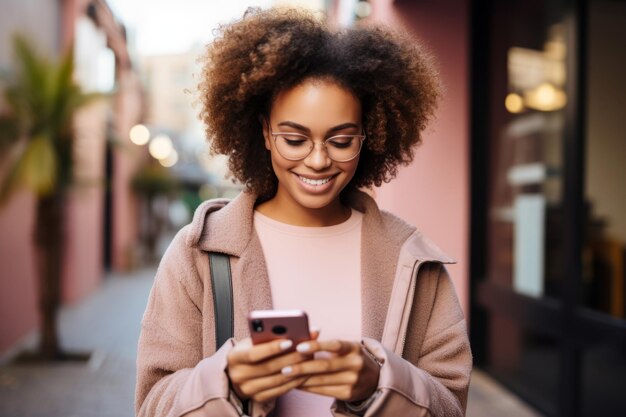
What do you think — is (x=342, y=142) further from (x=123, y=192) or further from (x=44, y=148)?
(x=123, y=192)

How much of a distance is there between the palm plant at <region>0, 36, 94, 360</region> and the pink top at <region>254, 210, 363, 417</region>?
5.61m

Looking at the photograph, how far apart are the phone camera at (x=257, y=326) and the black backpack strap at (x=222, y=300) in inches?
13.0

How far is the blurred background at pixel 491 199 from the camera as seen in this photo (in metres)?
4.83

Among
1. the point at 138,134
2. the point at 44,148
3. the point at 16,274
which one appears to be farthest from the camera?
the point at 138,134

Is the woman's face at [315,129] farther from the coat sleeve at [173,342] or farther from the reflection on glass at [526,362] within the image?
the reflection on glass at [526,362]

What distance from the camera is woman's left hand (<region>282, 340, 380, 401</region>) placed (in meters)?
1.38

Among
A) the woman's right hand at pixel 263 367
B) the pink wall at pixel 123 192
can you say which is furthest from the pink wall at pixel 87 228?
the woman's right hand at pixel 263 367

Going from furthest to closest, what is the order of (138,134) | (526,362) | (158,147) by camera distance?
(158,147)
(138,134)
(526,362)

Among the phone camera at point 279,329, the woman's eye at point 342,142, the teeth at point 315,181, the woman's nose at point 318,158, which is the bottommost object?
the phone camera at point 279,329

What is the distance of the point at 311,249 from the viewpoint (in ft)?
6.14

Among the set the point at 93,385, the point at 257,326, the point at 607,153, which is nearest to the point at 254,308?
the point at 257,326

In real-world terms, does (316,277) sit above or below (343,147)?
below

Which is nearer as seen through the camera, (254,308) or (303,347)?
(303,347)

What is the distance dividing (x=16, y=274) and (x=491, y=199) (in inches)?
238
